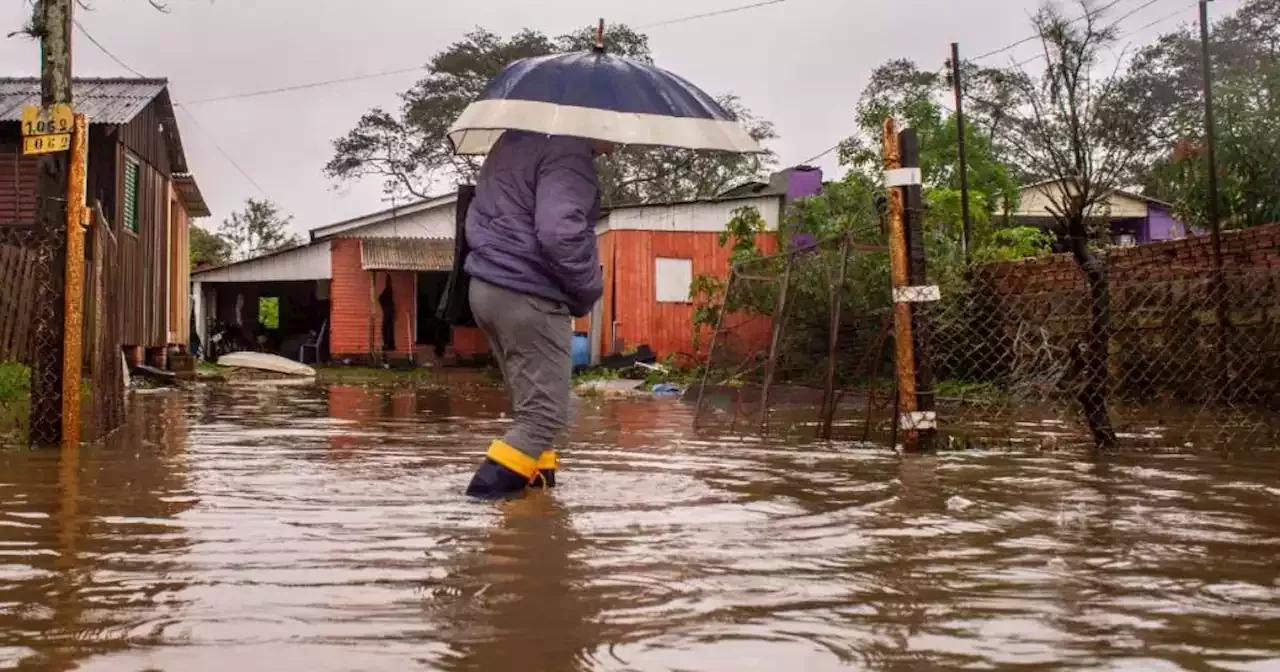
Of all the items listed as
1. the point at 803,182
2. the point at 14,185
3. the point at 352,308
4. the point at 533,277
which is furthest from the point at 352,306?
the point at 533,277

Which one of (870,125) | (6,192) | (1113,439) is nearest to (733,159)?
(870,125)

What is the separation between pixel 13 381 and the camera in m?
10.8

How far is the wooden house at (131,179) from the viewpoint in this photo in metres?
16.0

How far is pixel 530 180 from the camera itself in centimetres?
496

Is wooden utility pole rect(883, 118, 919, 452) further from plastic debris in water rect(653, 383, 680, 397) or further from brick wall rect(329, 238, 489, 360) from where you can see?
brick wall rect(329, 238, 489, 360)

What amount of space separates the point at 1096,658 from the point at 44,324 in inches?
246

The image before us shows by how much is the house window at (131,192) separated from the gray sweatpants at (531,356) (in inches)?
525

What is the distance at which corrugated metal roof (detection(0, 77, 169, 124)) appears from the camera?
1543 centimetres

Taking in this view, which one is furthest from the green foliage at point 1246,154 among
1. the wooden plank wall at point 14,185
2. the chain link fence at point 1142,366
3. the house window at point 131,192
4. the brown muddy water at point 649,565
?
the wooden plank wall at point 14,185

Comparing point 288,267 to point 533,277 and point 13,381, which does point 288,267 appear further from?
point 533,277

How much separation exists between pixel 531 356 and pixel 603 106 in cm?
108

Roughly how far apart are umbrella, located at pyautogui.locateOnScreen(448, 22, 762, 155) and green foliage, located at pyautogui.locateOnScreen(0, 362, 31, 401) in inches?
272

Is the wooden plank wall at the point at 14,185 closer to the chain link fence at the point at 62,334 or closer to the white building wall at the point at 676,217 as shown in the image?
the chain link fence at the point at 62,334

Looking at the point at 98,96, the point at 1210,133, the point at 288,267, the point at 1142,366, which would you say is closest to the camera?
the point at 1210,133
